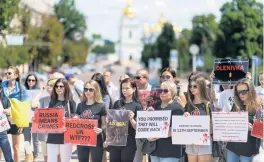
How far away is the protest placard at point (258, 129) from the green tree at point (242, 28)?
146ft

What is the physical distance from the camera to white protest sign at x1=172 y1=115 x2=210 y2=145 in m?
7.92

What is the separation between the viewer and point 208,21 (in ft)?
306

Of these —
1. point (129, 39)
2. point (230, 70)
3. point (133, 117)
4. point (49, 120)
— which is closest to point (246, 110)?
point (133, 117)

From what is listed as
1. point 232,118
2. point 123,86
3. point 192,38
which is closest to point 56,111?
point 123,86

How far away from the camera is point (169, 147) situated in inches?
314

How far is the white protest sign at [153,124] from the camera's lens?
798 cm

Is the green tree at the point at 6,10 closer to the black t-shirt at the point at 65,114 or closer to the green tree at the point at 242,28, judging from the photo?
the black t-shirt at the point at 65,114

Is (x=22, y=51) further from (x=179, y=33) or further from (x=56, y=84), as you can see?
(x=179, y=33)

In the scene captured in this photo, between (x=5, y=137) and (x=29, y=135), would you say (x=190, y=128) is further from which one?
(x=29, y=135)

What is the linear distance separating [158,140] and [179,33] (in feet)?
309

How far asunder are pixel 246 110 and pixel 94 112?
208cm

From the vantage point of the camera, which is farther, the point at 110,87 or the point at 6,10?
the point at 6,10

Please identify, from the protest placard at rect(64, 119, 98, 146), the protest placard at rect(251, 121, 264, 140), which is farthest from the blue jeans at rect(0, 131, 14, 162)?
the protest placard at rect(251, 121, 264, 140)

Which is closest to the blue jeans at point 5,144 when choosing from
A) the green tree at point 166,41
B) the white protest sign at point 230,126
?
the white protest sign at point 230,126
